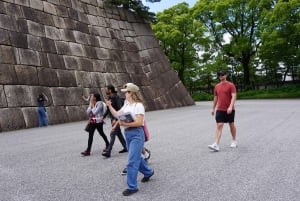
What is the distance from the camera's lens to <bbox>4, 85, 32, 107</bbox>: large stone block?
13984 millimetres

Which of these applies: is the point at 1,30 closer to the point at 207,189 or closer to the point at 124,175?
the point at 124,175

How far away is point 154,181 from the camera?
5.23 meters

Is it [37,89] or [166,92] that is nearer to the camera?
[37,89]

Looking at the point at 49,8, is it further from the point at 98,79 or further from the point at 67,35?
the point at 98,79

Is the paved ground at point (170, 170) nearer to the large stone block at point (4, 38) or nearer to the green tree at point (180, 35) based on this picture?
the large stone block at point (4, 38)

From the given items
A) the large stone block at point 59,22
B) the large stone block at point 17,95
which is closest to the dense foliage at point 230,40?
the large stone block at point 59,22

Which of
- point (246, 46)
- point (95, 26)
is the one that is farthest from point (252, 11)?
point (95, 26)

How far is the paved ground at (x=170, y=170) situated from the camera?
457 centimetres

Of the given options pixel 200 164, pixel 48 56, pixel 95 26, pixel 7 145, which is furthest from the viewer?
pixel 95 26

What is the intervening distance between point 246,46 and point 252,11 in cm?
430

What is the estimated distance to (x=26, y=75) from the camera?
15.2 meters

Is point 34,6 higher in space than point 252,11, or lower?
lower

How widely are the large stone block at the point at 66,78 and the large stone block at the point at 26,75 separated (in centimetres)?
137

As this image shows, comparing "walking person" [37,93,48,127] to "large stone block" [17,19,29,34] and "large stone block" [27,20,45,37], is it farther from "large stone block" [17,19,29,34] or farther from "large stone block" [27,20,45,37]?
"large stone block" [27,20,45,37]
